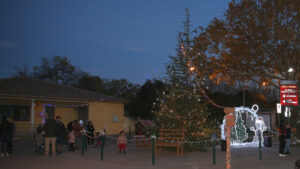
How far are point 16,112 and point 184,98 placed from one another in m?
14.7

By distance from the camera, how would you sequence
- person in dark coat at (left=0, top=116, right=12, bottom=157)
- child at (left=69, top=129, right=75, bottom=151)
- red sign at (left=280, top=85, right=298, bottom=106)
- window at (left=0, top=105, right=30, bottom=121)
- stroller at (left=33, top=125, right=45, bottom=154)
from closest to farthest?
person in dark coat at (left=0, top=116, right=12, bottom=157)
stroller at (left=33, top=125, right=45, bottom=154)
child at (left=69, top=129, right=75, bottom=151)
red sign at (left=280, top=85, right=298, bottom=106)
window at (left=0, top=105, right=30, bottom=121)

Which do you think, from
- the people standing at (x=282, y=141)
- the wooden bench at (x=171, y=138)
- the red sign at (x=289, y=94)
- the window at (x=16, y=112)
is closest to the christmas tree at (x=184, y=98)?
the wooden bench at (x=171, y=138)

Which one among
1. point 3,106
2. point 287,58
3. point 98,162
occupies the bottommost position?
point 98,162

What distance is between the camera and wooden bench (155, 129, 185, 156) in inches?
547

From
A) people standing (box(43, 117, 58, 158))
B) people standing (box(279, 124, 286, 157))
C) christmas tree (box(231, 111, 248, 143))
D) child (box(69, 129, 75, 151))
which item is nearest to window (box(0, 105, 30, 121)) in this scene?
child (box(69, 129, 75, 151))

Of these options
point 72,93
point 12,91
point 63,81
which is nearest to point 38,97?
point 12,91

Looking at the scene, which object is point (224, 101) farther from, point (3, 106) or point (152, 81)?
point (3, 106)

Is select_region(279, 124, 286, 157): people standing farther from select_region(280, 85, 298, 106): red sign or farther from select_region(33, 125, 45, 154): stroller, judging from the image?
select_region(33, 125, 45, 154): stroller

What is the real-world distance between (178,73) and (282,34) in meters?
7.38

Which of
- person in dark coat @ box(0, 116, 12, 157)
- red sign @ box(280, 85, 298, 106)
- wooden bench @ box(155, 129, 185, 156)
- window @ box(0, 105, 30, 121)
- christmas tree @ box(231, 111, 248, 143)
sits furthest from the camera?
window @ box(0, 105, 30, 121)

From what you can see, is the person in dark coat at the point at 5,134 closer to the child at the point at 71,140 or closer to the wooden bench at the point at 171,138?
the child at the point at 71,140

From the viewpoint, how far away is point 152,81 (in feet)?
119

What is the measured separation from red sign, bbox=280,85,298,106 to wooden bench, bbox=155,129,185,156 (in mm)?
8761

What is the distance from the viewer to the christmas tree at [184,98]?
15117 millimetres
